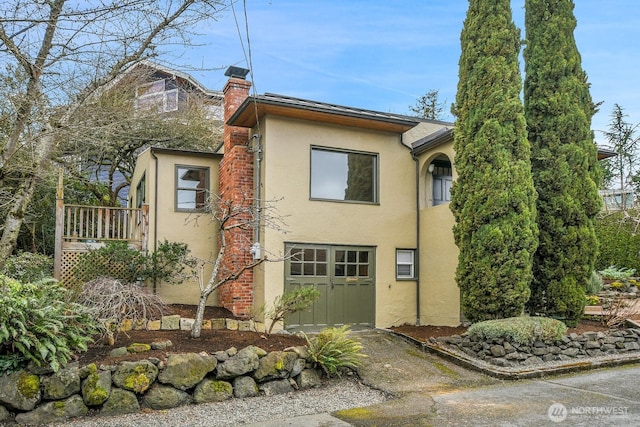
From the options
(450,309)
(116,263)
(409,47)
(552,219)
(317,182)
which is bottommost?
(450,309)

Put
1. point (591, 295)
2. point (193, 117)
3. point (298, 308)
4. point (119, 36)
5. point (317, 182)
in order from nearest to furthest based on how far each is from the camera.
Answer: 1. point (119, 36)
2. point (298, 308)
3. point (317, 182)
4. point (591, 295)
5. point (193, 117)

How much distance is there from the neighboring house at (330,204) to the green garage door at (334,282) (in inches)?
0.8

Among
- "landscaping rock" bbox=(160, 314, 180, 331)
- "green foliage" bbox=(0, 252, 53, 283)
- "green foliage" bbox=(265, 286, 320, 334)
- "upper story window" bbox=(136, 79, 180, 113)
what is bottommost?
"landscaping rock" bbox=(160, 314, 180, 331)

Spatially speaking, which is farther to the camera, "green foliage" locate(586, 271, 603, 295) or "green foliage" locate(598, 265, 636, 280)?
"green foliage" locate(598, 265, 636, 280)

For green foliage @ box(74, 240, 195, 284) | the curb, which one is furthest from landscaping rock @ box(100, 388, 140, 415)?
the curb

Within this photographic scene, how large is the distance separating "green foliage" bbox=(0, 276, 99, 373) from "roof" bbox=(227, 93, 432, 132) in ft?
16.4

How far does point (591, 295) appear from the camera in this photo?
38.0 ft

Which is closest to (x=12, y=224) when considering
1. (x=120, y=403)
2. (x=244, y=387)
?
(x=120, y=403)

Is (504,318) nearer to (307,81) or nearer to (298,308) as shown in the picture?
(298,308)

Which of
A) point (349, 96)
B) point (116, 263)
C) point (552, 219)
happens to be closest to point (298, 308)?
point (116, 263)

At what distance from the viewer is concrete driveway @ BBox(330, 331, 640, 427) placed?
5320 mm

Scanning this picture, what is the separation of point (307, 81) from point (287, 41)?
253 cm

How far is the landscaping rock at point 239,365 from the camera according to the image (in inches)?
249
